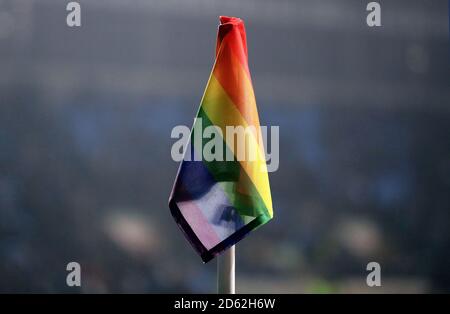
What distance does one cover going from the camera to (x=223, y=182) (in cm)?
168

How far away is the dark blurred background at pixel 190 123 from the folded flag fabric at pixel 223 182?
7.17 ft

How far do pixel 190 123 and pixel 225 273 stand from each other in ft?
7.55

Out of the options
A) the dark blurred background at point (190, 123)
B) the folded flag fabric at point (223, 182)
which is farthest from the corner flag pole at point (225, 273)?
the dark blurred background at point (190, 123)

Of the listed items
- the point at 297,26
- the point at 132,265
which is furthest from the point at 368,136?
the point at 132,265

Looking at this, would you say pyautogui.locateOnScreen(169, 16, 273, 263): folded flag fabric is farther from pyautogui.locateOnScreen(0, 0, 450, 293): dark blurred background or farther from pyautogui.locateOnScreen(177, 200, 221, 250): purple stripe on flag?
pyautogui.locateOnScreen(0, 0, 450, 293): dark blurred background

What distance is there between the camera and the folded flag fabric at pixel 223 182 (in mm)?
1671

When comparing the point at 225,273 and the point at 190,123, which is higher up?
the point at 190,123

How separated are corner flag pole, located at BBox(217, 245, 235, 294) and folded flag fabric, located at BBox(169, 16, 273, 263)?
1.1 inches

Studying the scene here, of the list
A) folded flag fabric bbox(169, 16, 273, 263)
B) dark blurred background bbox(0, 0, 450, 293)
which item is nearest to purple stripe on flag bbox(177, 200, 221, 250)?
folded flag fabric bbox(169, 16, 273, 263)

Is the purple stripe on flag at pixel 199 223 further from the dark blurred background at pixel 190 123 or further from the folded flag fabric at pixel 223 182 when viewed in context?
the dark blurred background at pixel 190 123

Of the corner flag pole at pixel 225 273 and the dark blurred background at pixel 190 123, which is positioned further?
the dark blurred background at pixel 190 123

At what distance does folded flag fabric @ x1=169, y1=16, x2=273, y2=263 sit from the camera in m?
1.67

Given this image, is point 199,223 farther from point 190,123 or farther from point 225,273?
point 190,123

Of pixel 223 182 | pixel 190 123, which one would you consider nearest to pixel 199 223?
pixel 223 182
